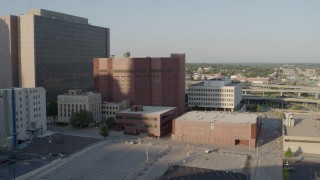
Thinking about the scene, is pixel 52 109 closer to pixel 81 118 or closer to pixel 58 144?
pixel 81 118

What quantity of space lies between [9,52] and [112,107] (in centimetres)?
3071

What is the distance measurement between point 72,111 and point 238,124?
1479 inches

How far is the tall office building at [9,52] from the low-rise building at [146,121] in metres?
35.4

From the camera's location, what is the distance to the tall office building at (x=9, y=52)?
9219cm

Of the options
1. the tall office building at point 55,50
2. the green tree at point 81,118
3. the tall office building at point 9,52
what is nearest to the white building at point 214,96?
the green tree at point 81,118

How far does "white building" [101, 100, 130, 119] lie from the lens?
3312 inches

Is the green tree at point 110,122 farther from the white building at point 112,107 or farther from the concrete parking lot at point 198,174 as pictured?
the concrete parking lot at point 198,174

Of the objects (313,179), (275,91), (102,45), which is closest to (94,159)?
(313,179)

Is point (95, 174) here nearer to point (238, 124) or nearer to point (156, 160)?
point (156, 160)

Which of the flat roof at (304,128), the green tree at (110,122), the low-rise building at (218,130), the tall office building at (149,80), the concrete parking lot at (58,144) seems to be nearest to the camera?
the concrete parking lot at (58,144)

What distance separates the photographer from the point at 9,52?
9256 cm

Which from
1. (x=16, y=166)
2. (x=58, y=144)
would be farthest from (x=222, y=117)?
(x=16, y=166)

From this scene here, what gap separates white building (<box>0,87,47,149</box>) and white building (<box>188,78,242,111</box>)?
151ft

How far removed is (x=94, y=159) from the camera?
54.0 meters
